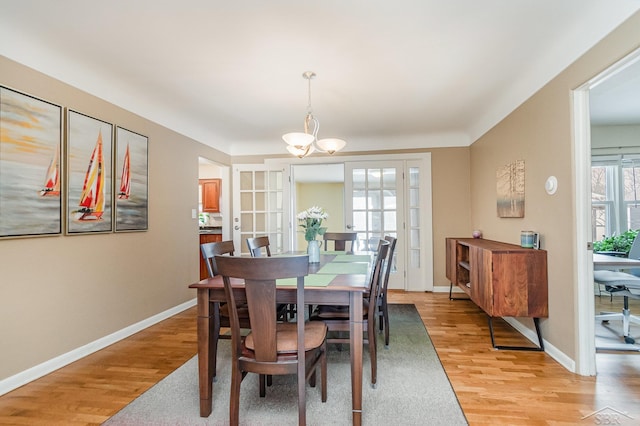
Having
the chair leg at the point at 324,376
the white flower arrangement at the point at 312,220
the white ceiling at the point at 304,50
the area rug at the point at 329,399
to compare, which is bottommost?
the area rug at the point at 329,399

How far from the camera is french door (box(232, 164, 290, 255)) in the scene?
4.96 metres

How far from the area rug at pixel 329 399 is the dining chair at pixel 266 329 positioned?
31 cm

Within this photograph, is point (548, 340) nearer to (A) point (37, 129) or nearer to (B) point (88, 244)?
(B) point (88, 244)

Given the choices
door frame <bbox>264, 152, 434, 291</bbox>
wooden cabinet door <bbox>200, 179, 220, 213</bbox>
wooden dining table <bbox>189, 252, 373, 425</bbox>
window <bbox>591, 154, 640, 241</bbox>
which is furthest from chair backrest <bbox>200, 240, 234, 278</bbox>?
window <bbox>591, 154, 640, 241</bbox>

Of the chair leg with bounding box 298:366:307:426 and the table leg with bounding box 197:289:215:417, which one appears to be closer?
the chair leg with bounding box 298:366:307:426

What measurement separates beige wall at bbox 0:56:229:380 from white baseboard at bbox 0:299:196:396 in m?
0.04

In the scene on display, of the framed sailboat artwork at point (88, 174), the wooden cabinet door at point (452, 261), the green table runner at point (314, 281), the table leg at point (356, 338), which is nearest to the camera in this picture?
the table leg at point (356, 338)

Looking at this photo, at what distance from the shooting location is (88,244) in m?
2.60

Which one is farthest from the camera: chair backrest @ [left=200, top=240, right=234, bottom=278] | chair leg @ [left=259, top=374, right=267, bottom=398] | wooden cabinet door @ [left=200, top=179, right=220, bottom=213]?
wooden cabinet door @ [left=200, top=179, right=220, bottom=213]

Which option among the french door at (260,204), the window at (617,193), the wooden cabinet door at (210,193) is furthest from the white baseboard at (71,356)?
the window at (617,193)

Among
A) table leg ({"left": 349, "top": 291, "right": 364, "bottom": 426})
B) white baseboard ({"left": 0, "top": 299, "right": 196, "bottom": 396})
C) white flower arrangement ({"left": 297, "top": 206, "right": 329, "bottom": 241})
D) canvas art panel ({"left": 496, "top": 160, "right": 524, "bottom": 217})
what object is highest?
canvas art panel ({"left": 496, "top": 160, "right": 524, "bottom": 217})

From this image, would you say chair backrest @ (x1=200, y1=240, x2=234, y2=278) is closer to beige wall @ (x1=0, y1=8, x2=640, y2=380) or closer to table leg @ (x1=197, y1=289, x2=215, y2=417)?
table leg @ (x1=197, y1=289, x2=215, y2=417)

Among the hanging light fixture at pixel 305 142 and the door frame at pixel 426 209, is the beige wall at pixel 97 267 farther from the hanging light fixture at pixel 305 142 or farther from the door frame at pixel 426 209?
the door frame at pixel 426 209

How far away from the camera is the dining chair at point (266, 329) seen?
1.40 meters
